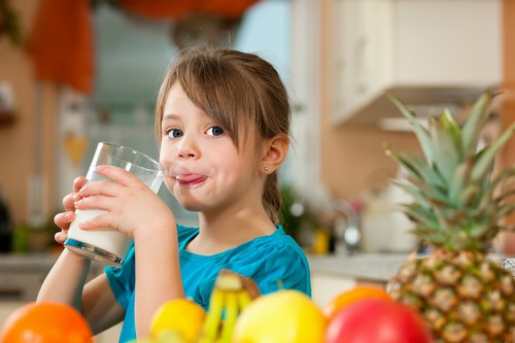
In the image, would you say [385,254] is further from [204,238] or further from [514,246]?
[204,238]

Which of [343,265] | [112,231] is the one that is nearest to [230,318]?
[112,231]

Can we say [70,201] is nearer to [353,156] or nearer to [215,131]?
[215,131]

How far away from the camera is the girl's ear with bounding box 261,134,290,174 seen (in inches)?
51.5

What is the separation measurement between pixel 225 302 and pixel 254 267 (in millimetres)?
445

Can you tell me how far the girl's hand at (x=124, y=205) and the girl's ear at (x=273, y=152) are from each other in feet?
1.28

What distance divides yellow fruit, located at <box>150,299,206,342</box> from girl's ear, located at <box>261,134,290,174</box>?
2.15ft

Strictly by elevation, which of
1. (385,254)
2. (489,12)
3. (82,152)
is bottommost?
(385,254)

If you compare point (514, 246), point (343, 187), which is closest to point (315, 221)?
point (343, 187)

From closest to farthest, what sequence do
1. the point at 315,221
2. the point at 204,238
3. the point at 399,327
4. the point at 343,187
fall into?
the point at 399,327, the point at 204,238, the point at 315,221, the point at 343,187

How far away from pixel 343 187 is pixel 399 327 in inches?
158

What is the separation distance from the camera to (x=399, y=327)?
0.54m

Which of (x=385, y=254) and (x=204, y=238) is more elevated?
(x=204, y=238)

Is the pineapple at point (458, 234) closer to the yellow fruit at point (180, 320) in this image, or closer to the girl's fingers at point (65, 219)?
the yellow fruit at point (180, 320)

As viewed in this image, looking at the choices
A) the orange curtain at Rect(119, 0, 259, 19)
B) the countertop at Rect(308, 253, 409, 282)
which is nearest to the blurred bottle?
the orange curtain at Rect(119, 0, 259, 19)
